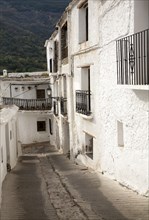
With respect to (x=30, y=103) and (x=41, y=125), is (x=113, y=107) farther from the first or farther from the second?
(x=41, y=125)

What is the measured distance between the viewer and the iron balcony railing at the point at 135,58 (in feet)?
30.1

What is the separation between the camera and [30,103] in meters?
30.3

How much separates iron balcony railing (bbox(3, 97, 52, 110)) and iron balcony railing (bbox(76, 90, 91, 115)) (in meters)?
13.7

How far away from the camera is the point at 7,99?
30.3 meters

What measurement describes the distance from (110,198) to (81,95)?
658 centimetres

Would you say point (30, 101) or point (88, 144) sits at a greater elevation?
point (30, 101)

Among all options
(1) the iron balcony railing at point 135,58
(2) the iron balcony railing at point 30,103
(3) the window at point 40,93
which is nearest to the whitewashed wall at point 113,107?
(1) the iron balcony railing at point 135,58

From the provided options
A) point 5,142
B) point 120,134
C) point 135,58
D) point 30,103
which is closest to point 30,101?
point 30,103

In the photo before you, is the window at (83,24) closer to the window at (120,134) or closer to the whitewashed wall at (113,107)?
the whitewashed wall at (113,107)

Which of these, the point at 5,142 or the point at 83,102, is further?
the point at 83,102

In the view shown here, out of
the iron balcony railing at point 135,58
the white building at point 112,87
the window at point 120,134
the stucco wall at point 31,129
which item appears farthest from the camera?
the stucco wall at point 31,129

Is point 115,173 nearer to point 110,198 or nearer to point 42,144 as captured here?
point 110,198

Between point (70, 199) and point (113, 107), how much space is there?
3.43 metres

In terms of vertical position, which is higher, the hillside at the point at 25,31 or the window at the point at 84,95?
the hillside at the point at 25,31
